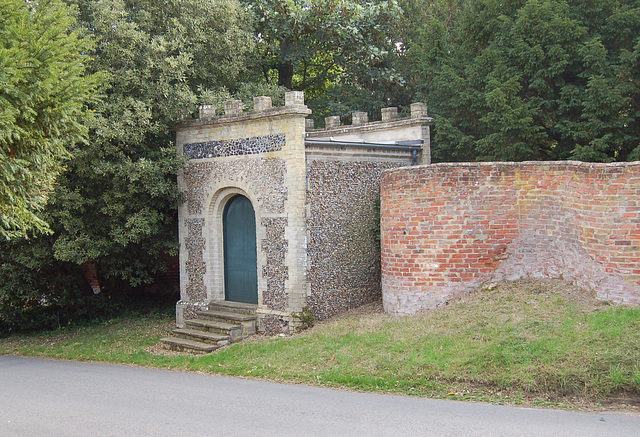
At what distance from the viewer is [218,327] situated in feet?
45.2

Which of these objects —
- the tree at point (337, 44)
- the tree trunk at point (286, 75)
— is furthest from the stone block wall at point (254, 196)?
the tree trunk at point (286, 75)

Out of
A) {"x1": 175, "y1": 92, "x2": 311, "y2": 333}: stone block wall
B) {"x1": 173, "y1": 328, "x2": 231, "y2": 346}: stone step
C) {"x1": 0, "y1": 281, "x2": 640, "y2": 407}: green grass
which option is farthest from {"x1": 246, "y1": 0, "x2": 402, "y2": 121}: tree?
{"x1": 0, "y1": 281, "x2": 640, "y2": 407}: green grass

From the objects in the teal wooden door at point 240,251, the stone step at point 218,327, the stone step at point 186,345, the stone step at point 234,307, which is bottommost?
the stone step at point 186,345

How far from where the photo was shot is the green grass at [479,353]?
8.16 meters

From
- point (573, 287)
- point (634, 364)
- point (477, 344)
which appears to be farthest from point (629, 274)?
point (477, 344)

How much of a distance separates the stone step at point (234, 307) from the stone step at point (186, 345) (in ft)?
4.12

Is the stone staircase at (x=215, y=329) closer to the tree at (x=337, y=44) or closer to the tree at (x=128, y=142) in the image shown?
the tree at (x=128, y=142)

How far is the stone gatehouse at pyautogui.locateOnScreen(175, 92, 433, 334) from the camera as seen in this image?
13508 millimetres

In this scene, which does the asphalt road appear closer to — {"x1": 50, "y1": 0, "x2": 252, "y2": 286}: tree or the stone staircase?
the stone staircase

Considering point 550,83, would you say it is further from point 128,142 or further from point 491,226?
point 128,142

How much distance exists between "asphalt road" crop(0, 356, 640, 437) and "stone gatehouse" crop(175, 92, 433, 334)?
12.2 ft

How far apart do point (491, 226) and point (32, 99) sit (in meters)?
8.03

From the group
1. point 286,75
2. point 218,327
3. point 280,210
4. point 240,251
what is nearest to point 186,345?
point 218,327

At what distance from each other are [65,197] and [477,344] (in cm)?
985
